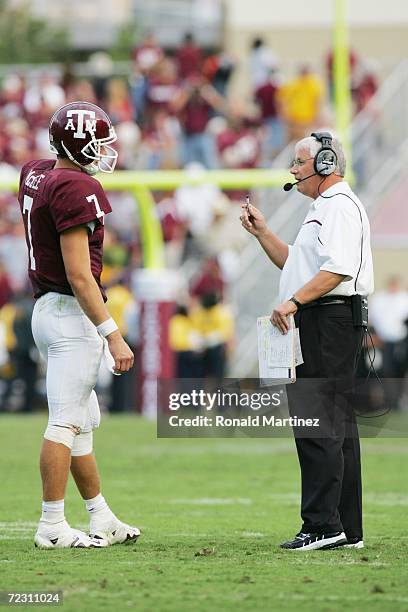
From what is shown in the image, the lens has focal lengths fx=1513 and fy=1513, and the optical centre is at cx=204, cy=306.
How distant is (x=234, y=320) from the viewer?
59.5 ft

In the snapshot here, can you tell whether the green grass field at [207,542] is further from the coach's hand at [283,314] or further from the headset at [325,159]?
the headset at [325,159]

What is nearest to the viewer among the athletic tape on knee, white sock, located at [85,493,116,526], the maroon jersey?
the maroon jersey

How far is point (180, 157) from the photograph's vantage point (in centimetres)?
1952

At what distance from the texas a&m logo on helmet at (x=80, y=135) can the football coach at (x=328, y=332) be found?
36.2 inches

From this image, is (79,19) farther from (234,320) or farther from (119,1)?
(234,320)

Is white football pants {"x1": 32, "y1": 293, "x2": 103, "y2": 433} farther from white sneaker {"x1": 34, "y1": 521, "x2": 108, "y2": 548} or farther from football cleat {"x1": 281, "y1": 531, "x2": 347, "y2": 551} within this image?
football cleat {"x1": 281, "y1": 531, "x2": 347, "y2": 551}

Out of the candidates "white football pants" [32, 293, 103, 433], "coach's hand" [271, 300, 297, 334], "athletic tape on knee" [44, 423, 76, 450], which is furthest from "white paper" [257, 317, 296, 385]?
"athletic tape on knee" [44, 423, 76, 450]

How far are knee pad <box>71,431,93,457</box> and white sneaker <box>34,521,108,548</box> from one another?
1.02 feet

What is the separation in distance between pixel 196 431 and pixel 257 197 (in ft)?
37.9

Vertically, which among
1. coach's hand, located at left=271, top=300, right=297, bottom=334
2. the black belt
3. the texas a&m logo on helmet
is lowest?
coach's hand, located at left=271, top=300, right=297, bottom=334

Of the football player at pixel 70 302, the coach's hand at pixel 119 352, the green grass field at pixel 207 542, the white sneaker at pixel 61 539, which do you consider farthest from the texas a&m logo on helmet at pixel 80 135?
the green grass field at pixel 207 542

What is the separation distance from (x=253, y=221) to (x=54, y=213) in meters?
0.98

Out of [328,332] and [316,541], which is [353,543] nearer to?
[316,541]

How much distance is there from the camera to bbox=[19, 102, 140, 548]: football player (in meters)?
6.47
